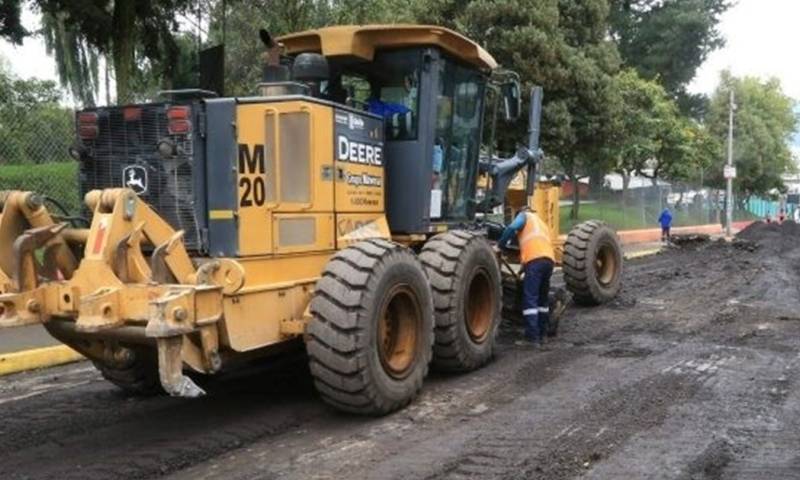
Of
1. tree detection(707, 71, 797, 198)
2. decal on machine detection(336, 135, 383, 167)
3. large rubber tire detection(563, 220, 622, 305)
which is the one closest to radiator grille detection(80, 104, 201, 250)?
decal on machine detection(336, 135, 383, 167)

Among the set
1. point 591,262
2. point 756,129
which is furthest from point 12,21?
point 756,129

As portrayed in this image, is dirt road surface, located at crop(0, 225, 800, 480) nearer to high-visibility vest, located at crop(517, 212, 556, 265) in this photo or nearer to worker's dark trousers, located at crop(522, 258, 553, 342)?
worker's dark trousers, located at crop(522, 258, 553, 342)

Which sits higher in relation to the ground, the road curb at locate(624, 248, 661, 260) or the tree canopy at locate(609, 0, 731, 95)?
the tree canopy at locate(609, 0, 731, 95)

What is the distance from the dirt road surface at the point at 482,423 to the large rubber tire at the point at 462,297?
0.70 ft

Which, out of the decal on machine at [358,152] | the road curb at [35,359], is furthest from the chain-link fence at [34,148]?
the decal on machine at [358,152]

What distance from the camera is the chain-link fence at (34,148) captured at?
11469mm

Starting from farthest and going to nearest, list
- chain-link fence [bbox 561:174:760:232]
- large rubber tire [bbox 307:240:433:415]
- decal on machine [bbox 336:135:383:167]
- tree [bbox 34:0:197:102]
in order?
chain-link fence [bbox 561:174:760:232] < tree [bbox 34:0:197:102] < decal on machine [bbox 336:135:383:167] < large rubber tire [bbox 307:240:433:415]

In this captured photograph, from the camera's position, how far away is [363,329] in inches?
240

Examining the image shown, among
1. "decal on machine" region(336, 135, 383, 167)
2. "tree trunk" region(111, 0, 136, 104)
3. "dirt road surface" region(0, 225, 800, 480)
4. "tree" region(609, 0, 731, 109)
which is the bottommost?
"dirt road surface" region(0, 225, 800, 480)

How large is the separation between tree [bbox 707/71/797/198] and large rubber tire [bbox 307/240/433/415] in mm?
50773

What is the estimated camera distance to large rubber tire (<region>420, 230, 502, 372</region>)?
296 inches

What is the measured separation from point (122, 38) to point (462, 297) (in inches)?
407

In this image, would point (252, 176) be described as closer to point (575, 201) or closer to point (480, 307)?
point (480, 307)

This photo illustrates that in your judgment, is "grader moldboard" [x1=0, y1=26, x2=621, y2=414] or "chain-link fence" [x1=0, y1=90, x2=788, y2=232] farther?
"chain-link fence" [x1=0, y1=90, x2=788, y2=232]
